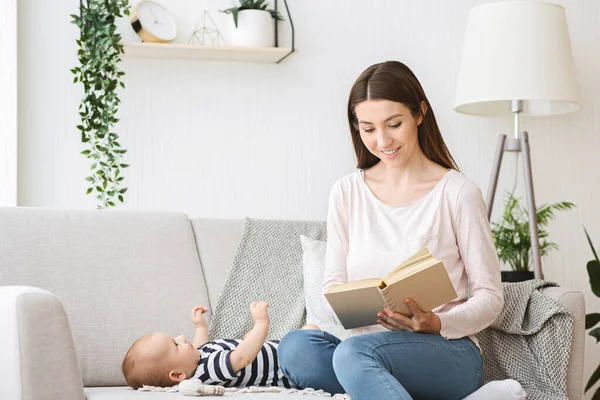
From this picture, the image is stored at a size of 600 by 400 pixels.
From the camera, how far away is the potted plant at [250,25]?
9.91 ft

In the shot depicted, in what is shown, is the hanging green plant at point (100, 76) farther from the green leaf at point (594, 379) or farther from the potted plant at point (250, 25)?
the green leaf at point (594, 379)

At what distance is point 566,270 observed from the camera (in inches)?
135

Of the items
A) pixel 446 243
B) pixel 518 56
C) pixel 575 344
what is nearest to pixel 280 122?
pixel 518 56

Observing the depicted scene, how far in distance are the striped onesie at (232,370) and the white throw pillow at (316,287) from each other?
0.22 metres

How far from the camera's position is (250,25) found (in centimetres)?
303

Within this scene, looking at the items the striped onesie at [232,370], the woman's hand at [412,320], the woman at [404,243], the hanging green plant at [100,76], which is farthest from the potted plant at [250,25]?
the woman's hand at [412,320]

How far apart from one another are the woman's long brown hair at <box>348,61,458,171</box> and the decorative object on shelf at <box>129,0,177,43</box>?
1.13m

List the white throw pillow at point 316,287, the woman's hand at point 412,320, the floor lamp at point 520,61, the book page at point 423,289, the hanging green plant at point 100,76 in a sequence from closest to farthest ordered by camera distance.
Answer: the book page at point 423,289 < the woman's hand at point 412,320 < the white throw pillow at point 316,287 < the hanging green plant at point 100,76 < the floor lamp at point 520,61

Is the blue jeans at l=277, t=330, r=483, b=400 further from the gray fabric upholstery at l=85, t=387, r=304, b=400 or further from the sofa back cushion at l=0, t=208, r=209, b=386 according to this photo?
the sofa back cushion at l=0, t=208, r=209, b=386

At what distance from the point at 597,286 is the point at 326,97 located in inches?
47.7

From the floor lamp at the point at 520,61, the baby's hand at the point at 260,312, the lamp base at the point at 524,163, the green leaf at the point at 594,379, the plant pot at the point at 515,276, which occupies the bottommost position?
the green leaf at the point at 594,379

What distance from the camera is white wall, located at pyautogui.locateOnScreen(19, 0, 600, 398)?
116 inches

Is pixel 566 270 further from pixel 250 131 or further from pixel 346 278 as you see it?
pixel 346 278

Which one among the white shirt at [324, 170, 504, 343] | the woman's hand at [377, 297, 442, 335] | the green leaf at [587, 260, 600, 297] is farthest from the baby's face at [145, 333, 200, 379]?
the green leaf at [587, 260, 600, 297]
